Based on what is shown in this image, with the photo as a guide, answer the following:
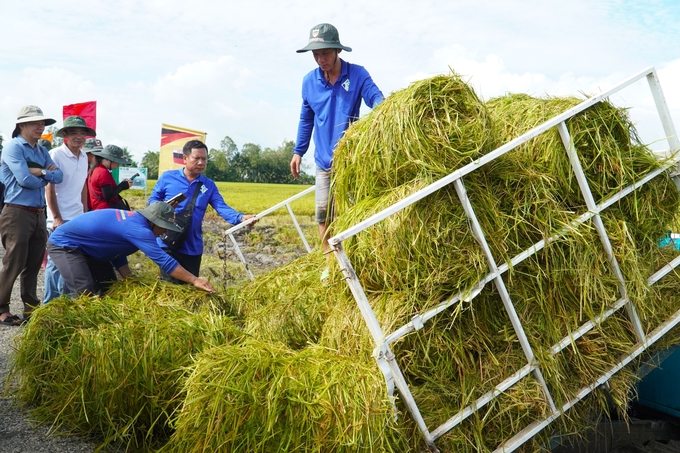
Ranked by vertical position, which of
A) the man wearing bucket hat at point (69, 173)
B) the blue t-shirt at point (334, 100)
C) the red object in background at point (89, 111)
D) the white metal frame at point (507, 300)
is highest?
the red object in background at point (89, 111)

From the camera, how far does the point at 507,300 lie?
3.21 meters

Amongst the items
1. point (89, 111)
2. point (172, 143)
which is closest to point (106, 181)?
point (172, 143)

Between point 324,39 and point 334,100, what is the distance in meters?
0.46

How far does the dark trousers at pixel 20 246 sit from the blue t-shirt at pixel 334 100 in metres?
3.16

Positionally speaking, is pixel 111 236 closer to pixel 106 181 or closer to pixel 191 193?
pixel 191 193

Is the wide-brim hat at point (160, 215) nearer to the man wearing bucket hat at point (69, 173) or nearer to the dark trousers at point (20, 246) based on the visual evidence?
the dark trousers at point (20, 246)

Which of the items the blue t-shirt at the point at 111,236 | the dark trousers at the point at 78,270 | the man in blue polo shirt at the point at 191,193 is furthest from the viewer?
the man in blue polo shirt at the point at 191,193

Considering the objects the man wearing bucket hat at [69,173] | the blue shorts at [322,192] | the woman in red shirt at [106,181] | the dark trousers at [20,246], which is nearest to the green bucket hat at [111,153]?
the woman in red shirt at [106,181]

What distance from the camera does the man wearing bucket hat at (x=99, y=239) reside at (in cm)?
482

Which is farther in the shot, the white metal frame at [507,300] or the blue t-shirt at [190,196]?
the blue t-shirt at [190,196]

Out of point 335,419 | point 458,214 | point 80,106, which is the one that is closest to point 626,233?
point 458,214

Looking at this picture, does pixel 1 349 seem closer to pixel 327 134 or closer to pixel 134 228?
pixel 134 228

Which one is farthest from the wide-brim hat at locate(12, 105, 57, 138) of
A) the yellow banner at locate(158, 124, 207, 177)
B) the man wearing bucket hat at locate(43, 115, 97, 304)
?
the yellow banner at locate(158, 124, 207, 177)

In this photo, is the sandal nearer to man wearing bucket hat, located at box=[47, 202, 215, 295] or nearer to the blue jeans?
the blue jeans
